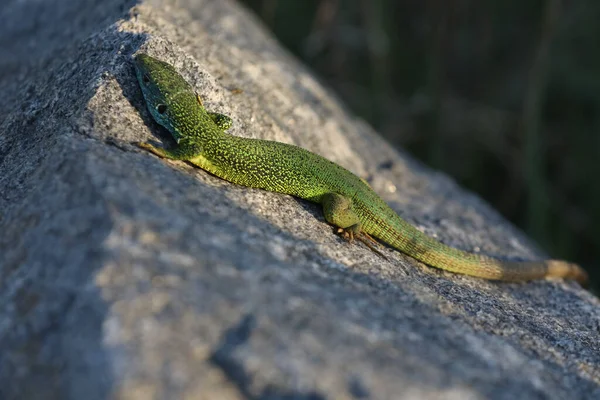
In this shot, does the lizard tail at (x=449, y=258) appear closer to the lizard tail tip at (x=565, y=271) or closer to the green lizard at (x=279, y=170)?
the green lizard at (x=279, y=170)

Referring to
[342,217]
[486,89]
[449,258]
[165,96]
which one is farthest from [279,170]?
[486,89]

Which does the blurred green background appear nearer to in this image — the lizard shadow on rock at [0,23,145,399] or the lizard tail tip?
the lizard tail tip

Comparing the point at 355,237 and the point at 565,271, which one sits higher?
the point at 565,271

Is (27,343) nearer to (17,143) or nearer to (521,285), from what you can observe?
(17,143)

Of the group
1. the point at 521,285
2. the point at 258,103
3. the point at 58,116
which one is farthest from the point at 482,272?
the point at 58,116

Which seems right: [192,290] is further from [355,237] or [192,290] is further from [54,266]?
[355,237]

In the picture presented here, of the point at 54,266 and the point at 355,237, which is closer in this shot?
the point at 54,266

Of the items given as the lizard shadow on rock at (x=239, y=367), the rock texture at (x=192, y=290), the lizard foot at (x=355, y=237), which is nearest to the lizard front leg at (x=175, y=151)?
the rock texture at (x=192, y=290)
